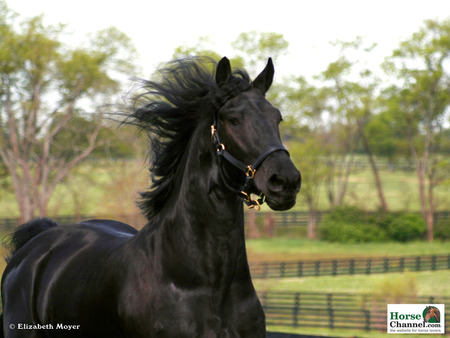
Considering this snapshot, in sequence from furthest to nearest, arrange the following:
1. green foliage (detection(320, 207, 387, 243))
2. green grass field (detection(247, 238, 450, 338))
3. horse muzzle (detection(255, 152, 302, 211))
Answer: green foliage (detection(320, 207, 387, 243))
green grass field (detection(247, 238, 450, 338))
horse muzzle (detection(255, 152, 302, 211))

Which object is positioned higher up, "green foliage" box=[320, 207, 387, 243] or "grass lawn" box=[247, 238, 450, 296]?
"green foliage" box=[320, 207, 387, 243]

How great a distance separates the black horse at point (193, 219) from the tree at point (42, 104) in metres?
26.4

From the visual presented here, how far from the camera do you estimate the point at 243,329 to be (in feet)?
9.48

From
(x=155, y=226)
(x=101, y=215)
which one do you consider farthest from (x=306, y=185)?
(x=155, y=226)

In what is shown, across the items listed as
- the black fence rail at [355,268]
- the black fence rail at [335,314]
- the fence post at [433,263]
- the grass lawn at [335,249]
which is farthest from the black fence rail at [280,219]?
the black fence rail at [335,314]

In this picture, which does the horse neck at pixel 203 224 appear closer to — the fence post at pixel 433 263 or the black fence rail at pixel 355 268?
the black fence rail at pixel 355 268

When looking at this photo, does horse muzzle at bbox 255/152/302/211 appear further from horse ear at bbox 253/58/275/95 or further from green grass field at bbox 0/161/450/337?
green grass field at bbox 0/161/450/337

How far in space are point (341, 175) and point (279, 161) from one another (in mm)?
35810

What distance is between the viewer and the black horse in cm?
280

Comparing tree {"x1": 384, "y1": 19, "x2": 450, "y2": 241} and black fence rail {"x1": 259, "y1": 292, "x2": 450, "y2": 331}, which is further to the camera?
tree {"x1": 384, "y1": 19, "x2": 450, "y2": 241}

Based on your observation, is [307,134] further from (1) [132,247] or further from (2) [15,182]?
(1) [132,247]

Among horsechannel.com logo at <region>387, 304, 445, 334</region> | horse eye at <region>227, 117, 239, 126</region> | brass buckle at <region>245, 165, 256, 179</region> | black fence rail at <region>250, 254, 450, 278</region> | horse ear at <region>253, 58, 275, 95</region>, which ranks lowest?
black fence rail at <region>250, 254, 450, 278</region>

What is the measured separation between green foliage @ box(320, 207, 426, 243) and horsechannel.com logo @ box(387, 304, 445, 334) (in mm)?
22499

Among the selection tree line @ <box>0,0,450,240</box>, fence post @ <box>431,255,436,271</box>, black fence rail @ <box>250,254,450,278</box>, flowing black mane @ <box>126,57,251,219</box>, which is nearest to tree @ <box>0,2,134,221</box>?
tree line @ <box>0,0,450,240</box>
